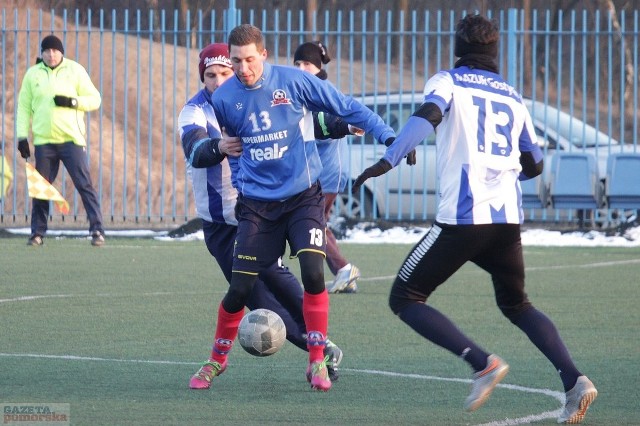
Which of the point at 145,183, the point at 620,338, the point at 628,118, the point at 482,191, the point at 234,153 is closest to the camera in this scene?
the point at 482,191

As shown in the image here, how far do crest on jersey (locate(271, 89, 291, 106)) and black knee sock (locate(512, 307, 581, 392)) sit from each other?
1.61m

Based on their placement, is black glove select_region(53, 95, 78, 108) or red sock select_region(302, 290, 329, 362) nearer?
red sock select_region(302, 290, 329, 362)

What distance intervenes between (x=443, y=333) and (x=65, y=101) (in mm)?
10279

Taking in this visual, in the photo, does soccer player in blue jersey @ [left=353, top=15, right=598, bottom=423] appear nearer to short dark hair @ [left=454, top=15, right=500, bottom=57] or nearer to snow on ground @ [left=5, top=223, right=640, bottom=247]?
short dark hair @ [left=454, top=15, right=500, bottom=57]

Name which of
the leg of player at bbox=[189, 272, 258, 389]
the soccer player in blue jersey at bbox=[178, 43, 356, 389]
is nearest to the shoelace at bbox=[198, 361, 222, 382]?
the leg of player at bbox=[189, 272, 258, 389]

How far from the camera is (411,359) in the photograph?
8.12 meters

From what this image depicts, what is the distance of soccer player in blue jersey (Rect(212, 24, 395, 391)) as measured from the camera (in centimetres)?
709

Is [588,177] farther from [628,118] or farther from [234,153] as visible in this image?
[628,118]

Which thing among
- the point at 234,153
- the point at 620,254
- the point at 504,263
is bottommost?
the point at 620,254

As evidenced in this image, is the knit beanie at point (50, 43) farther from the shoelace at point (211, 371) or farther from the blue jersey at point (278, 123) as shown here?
the shoelace at point (211, 371)

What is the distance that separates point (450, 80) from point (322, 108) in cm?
100

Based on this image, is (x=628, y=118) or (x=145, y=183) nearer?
(x=145, y=183)

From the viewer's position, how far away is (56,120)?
15.8 metres

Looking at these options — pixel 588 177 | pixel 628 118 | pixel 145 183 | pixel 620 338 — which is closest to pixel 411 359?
pixel 620 338
